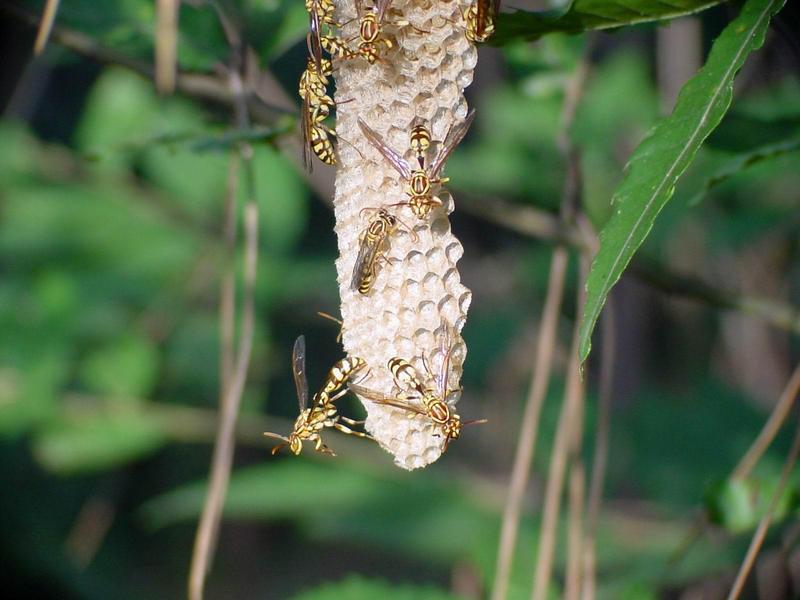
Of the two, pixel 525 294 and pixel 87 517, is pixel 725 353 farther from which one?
pixel 87 517

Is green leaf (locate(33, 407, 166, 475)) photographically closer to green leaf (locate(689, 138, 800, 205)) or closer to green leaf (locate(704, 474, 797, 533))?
green leaf (locate(704, 474, 797, 533))

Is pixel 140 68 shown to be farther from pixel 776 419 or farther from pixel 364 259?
pixel 776 419

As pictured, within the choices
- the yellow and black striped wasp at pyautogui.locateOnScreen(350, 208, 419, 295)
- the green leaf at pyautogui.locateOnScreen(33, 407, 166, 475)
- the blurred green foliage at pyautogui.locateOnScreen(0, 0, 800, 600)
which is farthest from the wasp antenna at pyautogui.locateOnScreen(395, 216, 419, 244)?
the green leaf at pyautogui.locateOnScreen(33, 407, 166, 475)

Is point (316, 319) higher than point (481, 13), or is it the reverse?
point (316, 319)

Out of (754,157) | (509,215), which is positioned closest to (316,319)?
(509,215)

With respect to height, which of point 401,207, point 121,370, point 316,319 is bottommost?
point 401,207

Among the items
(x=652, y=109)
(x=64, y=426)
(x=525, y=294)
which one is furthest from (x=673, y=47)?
(x=64, y=426)

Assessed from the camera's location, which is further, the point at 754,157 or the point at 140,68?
the point at 140,68
